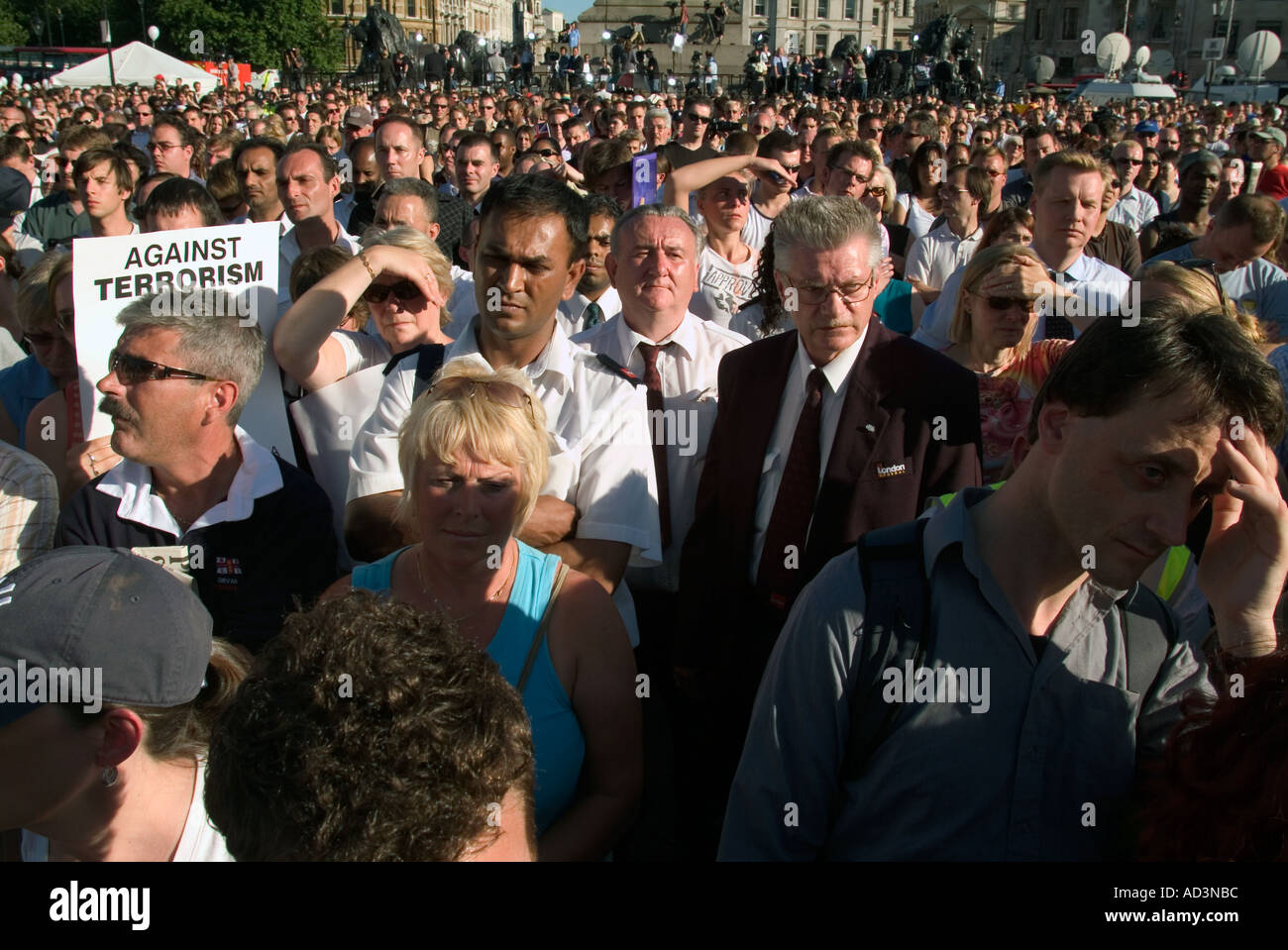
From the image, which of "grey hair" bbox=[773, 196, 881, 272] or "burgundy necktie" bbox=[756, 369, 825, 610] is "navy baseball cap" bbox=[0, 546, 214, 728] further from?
"grey hair" bbox=[773, 196, 881, 272]

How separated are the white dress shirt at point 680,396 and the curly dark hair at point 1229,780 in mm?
1983

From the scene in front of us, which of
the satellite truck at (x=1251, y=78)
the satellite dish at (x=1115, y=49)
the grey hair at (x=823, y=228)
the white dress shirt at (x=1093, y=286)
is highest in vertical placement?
the satellite dish at (x=1115, y=49)

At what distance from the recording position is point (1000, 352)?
395 cm

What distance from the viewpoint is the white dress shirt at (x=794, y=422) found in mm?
3209

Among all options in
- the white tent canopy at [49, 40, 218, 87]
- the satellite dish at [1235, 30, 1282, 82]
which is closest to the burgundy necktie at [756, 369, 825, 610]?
the satellite dish at [1235, 30, 1282, 82]

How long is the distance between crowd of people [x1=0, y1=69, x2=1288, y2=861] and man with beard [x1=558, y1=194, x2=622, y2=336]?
29mm

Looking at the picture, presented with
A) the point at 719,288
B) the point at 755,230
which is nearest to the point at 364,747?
the point at 719,288

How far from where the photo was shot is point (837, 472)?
3.08 meters

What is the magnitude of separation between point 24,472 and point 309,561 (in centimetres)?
86

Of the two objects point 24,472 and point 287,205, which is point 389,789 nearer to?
point 24,472

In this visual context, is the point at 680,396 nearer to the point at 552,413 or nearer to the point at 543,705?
the point at 552,413

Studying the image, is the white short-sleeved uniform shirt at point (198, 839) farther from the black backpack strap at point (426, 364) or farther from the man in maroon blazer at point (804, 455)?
the man in maroon blazer at point (804, 455)

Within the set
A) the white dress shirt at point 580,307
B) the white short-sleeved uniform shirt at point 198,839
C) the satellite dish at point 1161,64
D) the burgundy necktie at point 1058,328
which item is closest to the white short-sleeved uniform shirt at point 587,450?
the white short-sleeved uniform shirt at point 198,839

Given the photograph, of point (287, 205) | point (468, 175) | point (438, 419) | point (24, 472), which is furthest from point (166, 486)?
point (468, 175)
